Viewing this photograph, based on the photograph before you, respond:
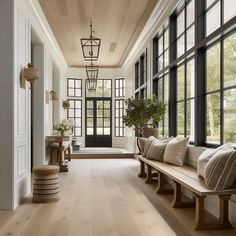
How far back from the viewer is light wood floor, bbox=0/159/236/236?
11.3 feet

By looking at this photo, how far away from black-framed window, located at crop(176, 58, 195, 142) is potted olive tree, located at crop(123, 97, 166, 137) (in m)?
0.64

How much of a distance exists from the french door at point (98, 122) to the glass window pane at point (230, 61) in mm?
10665

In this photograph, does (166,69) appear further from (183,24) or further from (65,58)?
(65,58)

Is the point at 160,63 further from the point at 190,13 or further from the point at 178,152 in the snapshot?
the point at 178,152

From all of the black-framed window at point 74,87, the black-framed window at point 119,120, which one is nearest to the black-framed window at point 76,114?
the black-framed window at point 74,87

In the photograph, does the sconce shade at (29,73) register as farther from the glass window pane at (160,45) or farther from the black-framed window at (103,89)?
the black-framed window at (103,89)

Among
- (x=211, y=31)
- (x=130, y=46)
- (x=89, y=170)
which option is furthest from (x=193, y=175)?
(x=130, y=46)

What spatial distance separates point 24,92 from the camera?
512cm

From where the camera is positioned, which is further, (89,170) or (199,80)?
(89,170)

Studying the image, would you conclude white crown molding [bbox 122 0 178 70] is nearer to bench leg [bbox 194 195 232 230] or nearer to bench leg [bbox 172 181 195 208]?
bench leg [bbox 172 181 195 208]

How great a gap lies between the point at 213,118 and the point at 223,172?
1459 millimetres

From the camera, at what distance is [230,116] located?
4090 millimetres

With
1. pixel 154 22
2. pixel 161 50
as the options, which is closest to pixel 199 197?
pixel 161 50

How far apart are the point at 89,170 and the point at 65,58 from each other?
5670 millimetres
